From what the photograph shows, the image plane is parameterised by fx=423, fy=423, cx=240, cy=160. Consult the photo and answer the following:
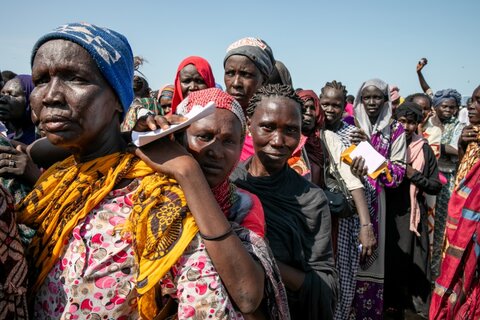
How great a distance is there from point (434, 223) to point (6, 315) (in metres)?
5.58

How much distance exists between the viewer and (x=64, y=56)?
46.1 inches

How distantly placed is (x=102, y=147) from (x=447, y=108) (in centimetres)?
740

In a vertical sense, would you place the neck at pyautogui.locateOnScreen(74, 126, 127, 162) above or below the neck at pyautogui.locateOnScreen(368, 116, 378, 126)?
above

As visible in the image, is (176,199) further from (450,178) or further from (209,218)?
(450,178)

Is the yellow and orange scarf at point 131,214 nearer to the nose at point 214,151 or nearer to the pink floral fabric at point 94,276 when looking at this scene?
the pink floral fabric at point 94,276

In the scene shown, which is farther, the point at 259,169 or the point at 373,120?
the point at 373,120

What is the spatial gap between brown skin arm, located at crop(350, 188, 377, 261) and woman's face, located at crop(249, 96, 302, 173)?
59.5 inches

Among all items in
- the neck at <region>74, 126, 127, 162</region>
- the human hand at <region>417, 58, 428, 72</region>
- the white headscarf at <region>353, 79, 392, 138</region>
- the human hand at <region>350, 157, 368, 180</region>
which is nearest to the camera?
the neck at <region>74, 126, 127, 162</region>

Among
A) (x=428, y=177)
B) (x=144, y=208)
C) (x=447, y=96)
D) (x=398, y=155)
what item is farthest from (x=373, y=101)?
(x=144, y=208)

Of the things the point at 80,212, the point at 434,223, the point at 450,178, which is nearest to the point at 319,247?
the point at 80,212

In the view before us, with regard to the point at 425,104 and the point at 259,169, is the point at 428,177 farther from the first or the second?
the point at 259,169

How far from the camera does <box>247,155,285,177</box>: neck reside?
221cm

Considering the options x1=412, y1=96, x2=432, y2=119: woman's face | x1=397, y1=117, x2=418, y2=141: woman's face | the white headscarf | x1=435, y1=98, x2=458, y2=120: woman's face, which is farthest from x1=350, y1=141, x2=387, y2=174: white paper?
x1=435, y1=98, x2=458, y2=120: woman's face

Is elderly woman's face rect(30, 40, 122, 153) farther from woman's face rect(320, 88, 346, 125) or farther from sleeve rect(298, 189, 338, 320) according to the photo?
woman's face rect(320, 88, 346, 125)
